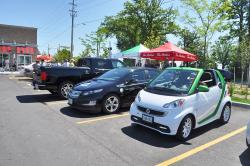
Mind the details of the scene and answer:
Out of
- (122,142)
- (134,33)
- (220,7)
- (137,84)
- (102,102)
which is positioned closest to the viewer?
(122,142)

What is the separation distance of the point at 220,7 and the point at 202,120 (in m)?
15.7

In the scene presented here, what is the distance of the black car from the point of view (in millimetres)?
7930

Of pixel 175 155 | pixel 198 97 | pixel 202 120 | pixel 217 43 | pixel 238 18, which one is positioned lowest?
pixel 175 155

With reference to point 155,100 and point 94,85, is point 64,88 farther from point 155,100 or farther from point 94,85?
point 155,100

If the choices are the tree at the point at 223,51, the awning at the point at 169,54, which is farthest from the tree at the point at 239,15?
the awning at the point at 169,54

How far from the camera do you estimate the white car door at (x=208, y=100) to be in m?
6.48

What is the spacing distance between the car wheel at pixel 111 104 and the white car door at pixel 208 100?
2803 millimetres

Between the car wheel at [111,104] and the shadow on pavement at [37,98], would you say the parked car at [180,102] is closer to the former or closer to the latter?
the car wheel at [111,104]

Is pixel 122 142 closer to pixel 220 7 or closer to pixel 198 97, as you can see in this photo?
pixel 198 97

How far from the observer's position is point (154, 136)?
6332 mm

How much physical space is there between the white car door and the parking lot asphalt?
412 mm

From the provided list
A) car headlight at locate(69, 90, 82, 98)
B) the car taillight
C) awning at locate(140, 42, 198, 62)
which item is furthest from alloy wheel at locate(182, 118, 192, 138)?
awning at locate(140, 42, 198, 62)

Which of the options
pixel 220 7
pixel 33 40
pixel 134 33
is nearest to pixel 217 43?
pixel 134 33

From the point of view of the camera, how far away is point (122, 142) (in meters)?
5.79
